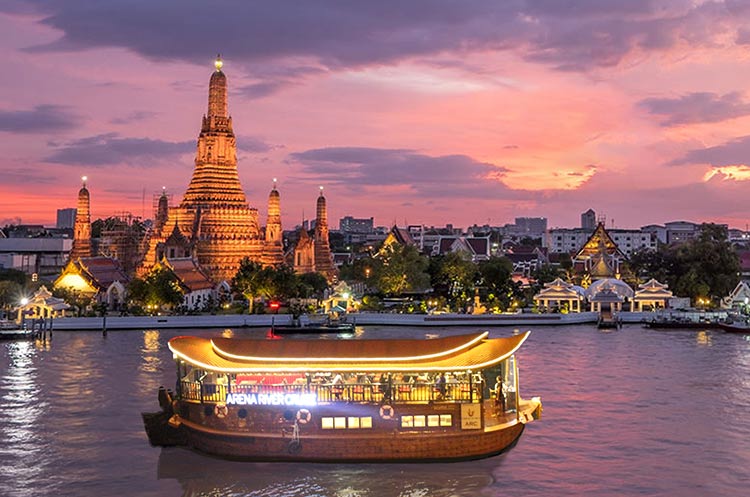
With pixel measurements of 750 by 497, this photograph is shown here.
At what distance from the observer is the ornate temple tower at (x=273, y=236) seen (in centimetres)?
8156

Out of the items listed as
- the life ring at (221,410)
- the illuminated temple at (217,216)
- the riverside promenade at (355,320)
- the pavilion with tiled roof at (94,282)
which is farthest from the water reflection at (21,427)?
the illuminated temple at (217,216)

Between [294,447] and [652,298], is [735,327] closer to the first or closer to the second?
[652,298]

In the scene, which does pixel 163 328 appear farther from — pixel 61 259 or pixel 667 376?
pixel 61 259

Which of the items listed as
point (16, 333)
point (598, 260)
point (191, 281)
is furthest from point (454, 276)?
point (16, 333)

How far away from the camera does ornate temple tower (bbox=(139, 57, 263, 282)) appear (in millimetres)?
76938

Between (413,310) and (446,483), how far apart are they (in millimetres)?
44526

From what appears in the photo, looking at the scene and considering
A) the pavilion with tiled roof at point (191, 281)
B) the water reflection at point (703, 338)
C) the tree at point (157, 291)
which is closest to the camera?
the water reflection at point (703, 338)

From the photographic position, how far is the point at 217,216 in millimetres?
78812

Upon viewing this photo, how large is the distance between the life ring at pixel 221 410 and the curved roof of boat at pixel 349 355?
1072 millimetres

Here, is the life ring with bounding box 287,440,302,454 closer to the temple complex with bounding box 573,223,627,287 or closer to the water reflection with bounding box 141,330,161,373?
the water reflection with bounding box 141,330,161,373

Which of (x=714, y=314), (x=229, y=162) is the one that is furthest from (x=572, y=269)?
(x=229, y=162)

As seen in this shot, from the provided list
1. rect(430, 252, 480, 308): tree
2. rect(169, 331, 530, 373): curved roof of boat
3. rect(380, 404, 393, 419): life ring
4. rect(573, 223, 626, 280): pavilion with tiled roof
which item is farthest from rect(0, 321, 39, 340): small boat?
rect(573, 223, 626, 280): pavilion with tiled roof

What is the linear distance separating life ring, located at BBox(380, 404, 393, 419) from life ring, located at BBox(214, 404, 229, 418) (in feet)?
15.3

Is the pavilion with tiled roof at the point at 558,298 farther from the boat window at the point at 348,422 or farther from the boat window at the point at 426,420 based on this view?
the boat window at the point at 348,422
